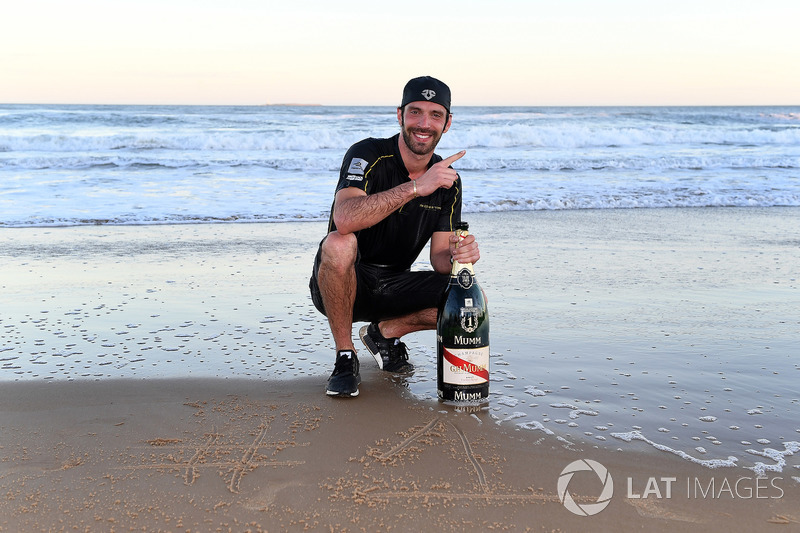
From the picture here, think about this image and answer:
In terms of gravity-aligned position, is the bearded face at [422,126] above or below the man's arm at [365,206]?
above

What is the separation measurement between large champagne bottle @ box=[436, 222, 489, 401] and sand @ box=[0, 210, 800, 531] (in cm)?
9

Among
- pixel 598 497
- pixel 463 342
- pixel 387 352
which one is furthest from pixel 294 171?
pixel 598 497

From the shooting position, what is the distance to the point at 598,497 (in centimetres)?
233

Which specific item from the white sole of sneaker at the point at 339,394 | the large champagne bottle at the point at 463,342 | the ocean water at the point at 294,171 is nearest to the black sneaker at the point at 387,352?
the white sole of sneaker at the point at 339,394

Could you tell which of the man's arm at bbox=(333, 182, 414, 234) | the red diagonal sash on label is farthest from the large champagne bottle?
the man's arm at bbox=(333, 182, 414, 234)

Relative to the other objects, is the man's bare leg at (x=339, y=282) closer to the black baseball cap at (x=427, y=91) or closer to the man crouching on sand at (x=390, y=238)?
the man crouching on sand at (x=390, y=238)

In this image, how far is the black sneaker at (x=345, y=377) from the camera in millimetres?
3256

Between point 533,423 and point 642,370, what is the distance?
92cm

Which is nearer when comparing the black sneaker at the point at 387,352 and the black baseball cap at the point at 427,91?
the black baseball cap at the point at 427,91

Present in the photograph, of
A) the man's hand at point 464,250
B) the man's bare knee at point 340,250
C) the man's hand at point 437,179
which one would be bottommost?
the man's bare knee at point 340,250

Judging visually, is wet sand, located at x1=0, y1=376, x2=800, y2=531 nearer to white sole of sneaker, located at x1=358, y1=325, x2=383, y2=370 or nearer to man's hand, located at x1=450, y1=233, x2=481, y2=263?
white sole of sneaker, located at x1=358, y1=325, x2=383, y2=370

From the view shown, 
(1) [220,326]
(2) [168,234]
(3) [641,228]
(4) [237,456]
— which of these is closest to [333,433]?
(4) [237,456]

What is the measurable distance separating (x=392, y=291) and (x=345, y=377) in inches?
24.7

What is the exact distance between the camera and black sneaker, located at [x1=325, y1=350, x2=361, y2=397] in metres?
3.26
